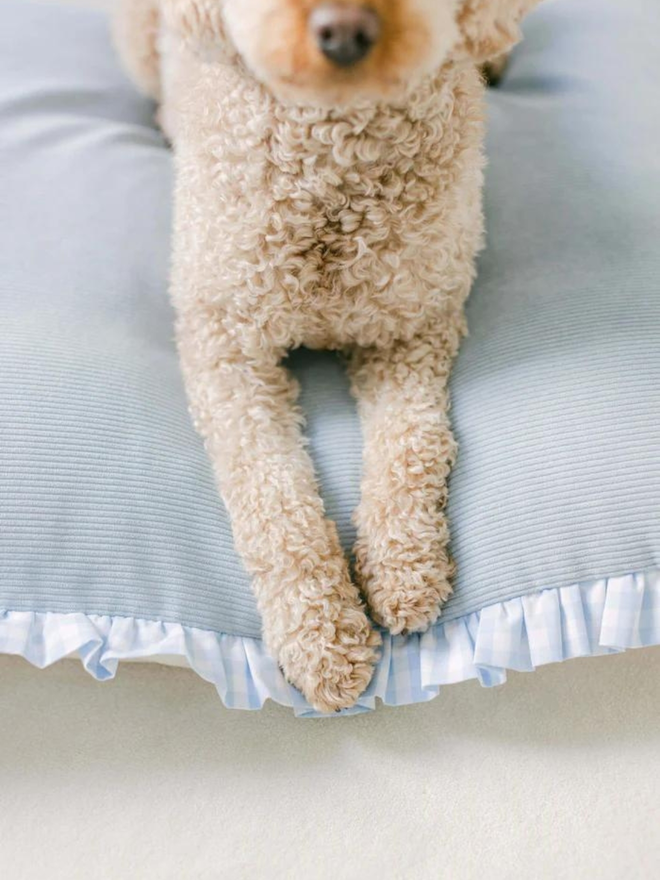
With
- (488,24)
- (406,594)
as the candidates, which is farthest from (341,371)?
(488,24)

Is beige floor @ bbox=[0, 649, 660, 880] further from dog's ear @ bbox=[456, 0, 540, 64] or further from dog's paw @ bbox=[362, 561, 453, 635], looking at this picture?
dog's ear @ bbox=[456, 0, 540, 64]

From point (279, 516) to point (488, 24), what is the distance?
524 mm

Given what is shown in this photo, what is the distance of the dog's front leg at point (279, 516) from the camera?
900 millimetres

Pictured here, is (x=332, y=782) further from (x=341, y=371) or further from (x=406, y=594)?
(x=341, y=371)

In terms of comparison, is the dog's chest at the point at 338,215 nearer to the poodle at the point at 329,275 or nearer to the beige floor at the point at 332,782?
the poodle at the point at 329,275

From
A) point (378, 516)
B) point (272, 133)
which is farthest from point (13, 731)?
point (272, 133)

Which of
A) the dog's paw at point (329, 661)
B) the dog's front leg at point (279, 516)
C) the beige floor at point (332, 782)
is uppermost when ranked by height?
the dog's front leg at point (279, 516)

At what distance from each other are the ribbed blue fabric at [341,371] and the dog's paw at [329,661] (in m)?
0.07

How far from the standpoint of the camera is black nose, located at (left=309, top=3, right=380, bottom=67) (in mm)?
682

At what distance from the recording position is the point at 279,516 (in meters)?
0.95

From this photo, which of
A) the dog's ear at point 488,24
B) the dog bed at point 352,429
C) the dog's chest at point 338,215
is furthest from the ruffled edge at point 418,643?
the dog's ear at point 488,24

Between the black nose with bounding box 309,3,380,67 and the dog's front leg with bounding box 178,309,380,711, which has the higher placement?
the black nose with bounding box 309,3,380,67

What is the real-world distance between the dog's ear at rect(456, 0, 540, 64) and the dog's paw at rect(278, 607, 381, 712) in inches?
22.3

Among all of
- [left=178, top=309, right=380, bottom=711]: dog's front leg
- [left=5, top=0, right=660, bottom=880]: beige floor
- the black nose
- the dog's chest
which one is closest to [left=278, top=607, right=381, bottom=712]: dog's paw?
[left=178, top=309, right=380, bottom=711]: dog's front leg
